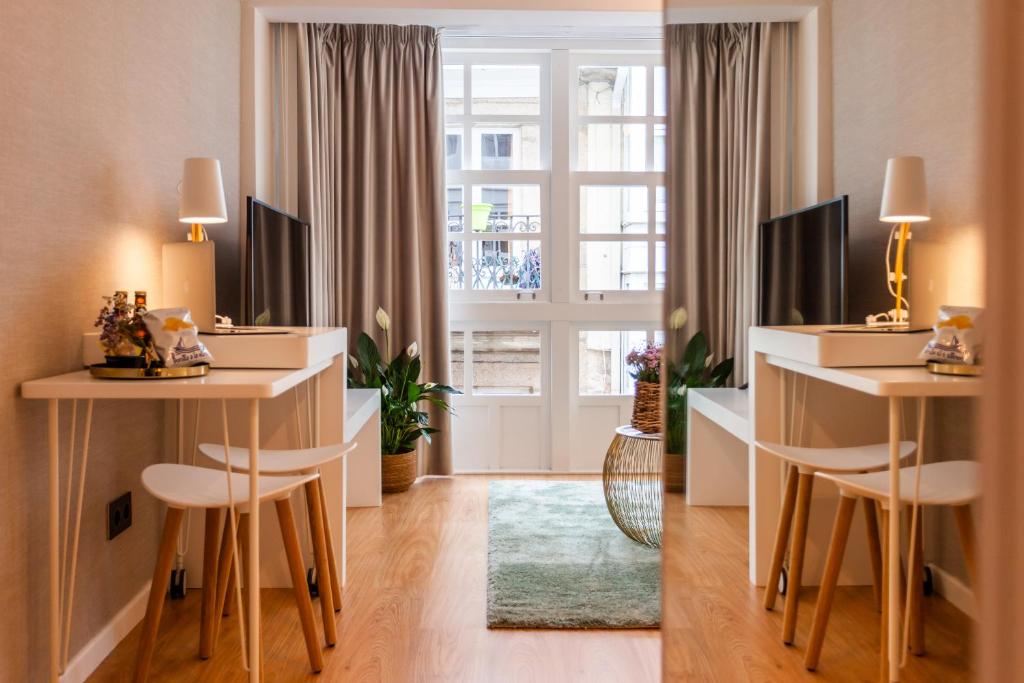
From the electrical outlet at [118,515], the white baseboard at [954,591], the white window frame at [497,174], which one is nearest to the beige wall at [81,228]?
the electrical outlet at [118,515]

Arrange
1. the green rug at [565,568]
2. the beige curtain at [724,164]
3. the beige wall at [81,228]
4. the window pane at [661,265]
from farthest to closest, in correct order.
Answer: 1. the green rug at [565,568]
2. the beige wall at [81,228]
3. the window pane at [661,265]
4. the beige curtain at [724,164]

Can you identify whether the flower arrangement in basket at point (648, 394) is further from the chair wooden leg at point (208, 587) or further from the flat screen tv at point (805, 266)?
the flat screen tv at point (805, 266)

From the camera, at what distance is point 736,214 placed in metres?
0.25

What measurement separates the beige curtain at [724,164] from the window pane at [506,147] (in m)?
3.80

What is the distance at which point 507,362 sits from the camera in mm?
4094

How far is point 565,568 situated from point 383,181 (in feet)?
6.98

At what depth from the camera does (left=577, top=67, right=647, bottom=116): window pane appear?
3806 millimetres

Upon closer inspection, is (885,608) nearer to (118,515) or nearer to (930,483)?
(930,483)

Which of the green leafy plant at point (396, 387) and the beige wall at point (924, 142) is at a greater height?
the beige wall at point (924, 142)

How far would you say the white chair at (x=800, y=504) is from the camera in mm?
150

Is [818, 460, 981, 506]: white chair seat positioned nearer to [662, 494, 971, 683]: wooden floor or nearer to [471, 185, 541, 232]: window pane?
[662, 494, 971, 683]: wooden floor

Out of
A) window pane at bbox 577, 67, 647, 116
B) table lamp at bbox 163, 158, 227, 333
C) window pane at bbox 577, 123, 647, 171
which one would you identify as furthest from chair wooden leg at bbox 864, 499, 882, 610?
window pane at bbox 577, 123, 647, 171

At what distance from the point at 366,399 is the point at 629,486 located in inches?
44.4

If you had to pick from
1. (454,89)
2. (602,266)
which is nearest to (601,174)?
(602,266)
